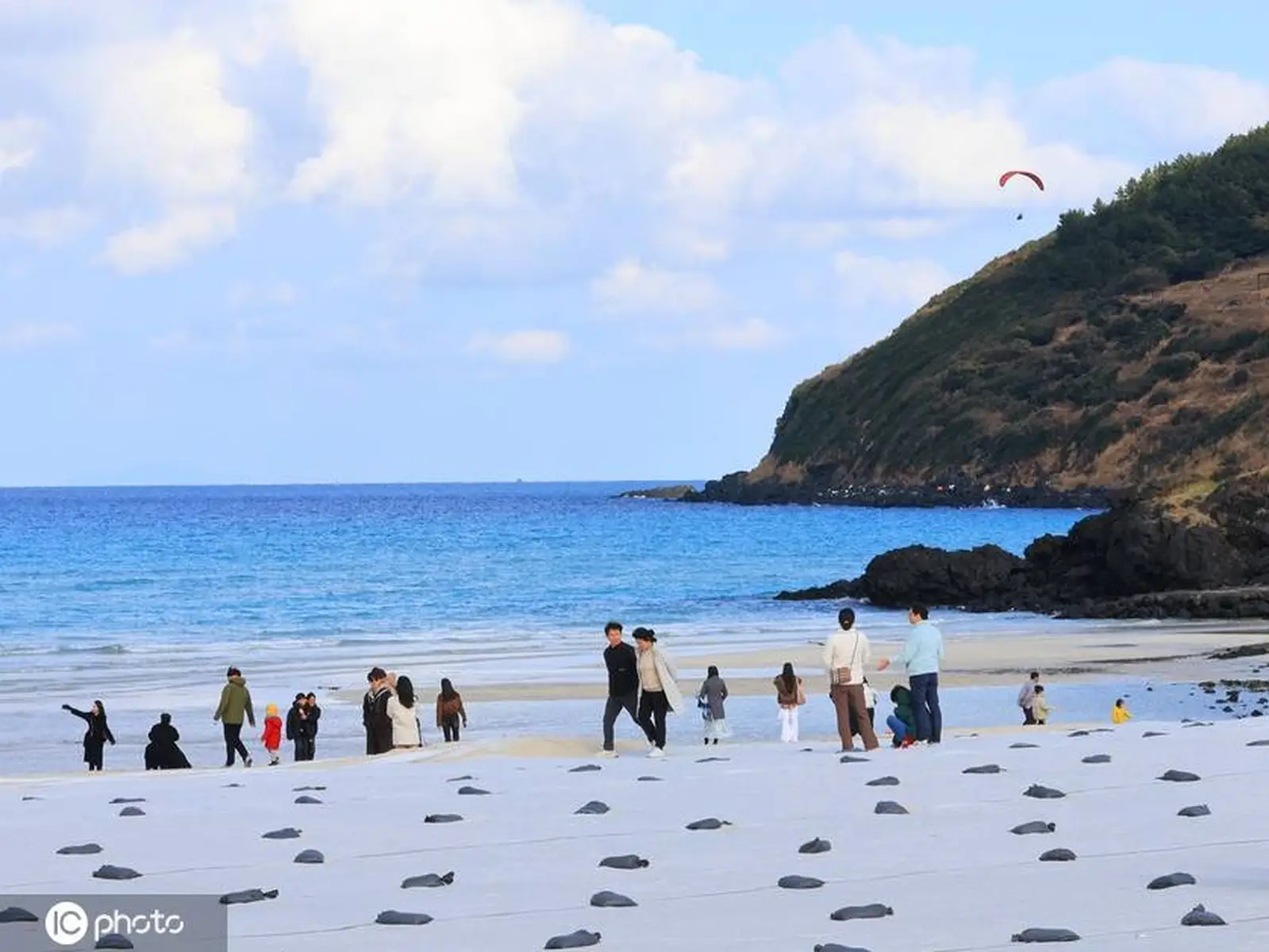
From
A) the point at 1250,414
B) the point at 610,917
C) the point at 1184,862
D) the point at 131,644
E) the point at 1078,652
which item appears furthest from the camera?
the point at 1250,414

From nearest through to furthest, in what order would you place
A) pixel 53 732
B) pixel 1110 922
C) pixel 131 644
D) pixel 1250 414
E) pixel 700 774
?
pixel 1110 922
pixel 700 774
pixel 53 732
pixel 131 644
pixel 1250 414

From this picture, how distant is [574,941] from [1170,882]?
11.4 feet

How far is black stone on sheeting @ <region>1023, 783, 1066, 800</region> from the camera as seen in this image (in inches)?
632

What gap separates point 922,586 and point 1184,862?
188ft

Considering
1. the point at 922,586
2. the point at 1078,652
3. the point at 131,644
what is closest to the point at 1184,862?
the point at 1078,652

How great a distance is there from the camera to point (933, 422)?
176 metres

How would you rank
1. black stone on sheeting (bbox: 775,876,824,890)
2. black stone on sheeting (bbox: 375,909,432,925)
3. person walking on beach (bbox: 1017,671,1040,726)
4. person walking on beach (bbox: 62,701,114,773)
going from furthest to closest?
person walking on beach (bbox: 1017,671,1040,726)
person walking on beach (bbox: 62,701,114,773)
black stone on sheeting (bbox: 775,876,824,890)
black stone on sheeting (bbox: 375,909,432,925)

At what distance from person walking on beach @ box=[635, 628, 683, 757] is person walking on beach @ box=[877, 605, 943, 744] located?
2.74m

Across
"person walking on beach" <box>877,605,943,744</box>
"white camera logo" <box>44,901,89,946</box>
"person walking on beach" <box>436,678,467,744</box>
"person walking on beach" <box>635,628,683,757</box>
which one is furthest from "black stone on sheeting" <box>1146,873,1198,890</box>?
"person walking on beach" <box>436,678,467,744</box>

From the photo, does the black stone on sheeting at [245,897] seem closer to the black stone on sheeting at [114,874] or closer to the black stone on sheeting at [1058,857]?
the black stone on sheeting at [114,874]

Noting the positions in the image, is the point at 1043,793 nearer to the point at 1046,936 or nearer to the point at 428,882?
the point at 428,882

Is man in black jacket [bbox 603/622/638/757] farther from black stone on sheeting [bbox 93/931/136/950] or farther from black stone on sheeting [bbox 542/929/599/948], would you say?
black stone on sheeting [bbox 93/931/136/950]

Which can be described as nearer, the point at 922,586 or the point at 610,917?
the point at 610,917

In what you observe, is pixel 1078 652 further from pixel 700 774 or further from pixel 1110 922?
pixel 1110 922
